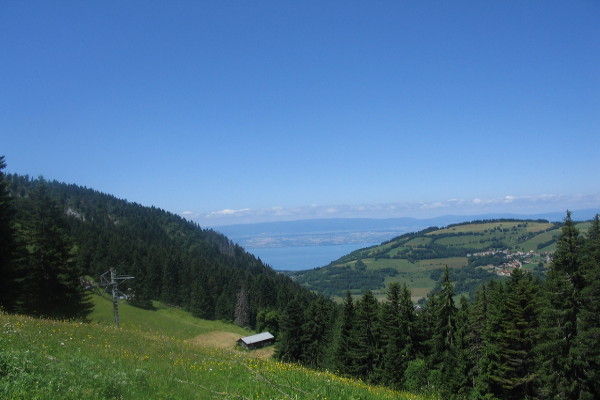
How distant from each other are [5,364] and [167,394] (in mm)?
3638

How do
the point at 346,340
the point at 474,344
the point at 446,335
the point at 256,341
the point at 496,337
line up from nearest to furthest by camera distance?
the point at 496,337, the point at 474,344, the point at 446,335, the point at 346,340, the point at 256,341

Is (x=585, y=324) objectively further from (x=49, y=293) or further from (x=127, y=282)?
(x=127, y=282)

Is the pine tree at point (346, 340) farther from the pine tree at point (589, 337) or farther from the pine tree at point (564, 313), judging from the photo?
the pine tree at point (589, 337)

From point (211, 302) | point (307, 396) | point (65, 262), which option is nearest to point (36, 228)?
point (65, 262)

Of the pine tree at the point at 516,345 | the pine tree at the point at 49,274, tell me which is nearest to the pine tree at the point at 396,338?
the pine tree at the point at 516,345

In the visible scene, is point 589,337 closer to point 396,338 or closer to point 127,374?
point 396,338

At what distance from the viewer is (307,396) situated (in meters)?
10.3

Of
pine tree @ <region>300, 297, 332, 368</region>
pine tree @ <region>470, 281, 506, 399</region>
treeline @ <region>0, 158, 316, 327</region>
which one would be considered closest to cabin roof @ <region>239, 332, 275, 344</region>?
treeline @ <region>0, 158, 316, 327</region>

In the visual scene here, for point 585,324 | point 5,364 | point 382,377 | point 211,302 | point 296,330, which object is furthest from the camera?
point 211,302

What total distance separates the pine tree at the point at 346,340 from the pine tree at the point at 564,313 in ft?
87.2

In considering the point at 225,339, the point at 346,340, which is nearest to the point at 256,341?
the point at 225,339

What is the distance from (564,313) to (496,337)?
312 inches

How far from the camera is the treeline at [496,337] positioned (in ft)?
87.9

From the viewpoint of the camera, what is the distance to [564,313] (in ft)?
87.9
